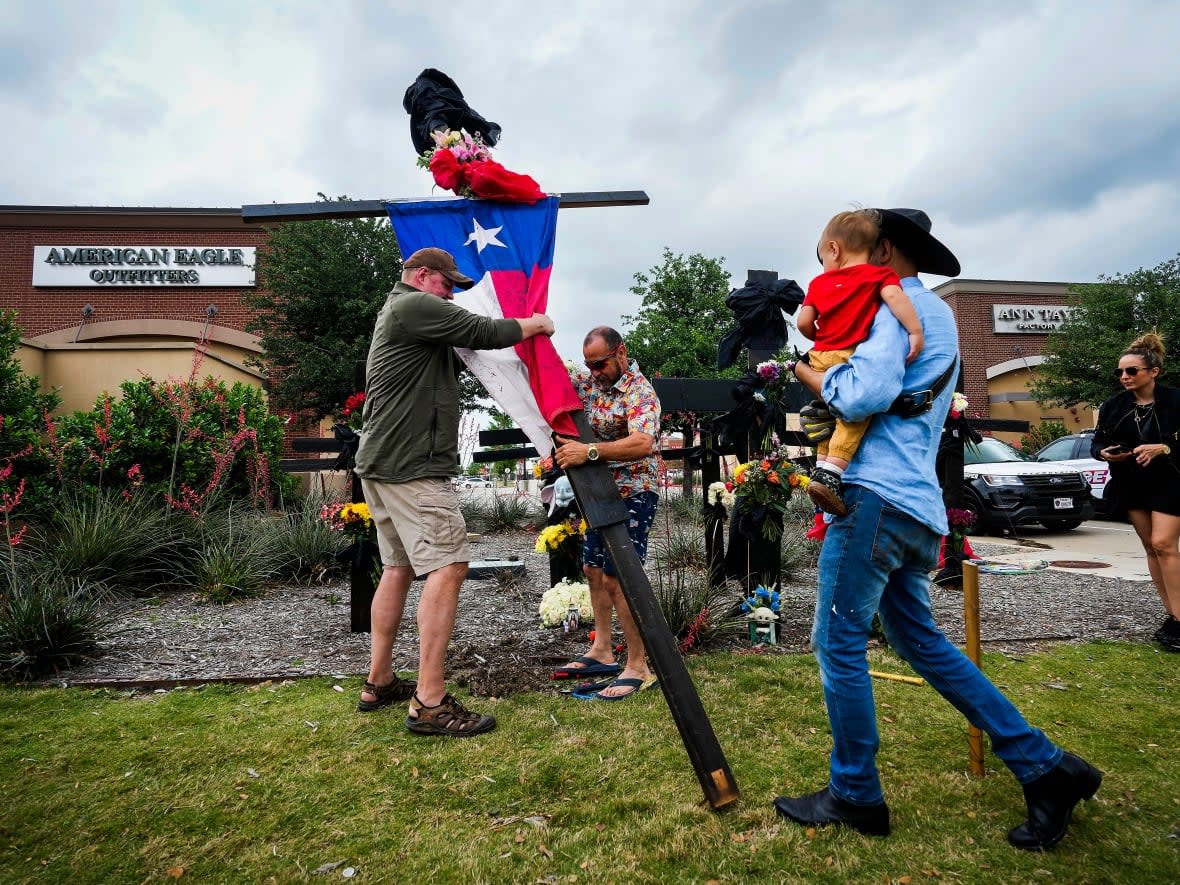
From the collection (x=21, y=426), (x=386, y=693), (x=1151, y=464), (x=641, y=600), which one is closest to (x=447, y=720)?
(x=386, y=693)

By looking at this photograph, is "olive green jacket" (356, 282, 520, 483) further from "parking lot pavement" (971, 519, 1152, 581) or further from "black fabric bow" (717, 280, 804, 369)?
"parking lot pavement" (971, 519, 1152, 581)

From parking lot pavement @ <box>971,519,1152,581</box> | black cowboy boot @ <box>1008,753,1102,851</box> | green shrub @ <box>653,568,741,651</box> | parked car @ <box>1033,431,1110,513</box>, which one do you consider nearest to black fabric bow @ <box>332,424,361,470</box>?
green shrub @ <box>653,568,741,651</box>

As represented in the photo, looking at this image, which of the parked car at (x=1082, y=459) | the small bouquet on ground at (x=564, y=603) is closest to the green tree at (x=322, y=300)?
the small bouquet on ground at (x=564, y=603)

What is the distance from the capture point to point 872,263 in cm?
224

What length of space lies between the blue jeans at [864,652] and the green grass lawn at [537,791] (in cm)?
26

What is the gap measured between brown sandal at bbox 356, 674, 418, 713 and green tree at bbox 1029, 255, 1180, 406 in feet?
77.0

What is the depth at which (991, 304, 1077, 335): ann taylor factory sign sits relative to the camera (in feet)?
92.1

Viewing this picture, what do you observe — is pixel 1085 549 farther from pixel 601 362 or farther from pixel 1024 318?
pixel 1024 318

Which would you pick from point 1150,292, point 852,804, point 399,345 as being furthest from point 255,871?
point 1150,292

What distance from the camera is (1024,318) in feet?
92.3

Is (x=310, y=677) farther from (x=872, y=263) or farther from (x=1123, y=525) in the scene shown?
(x=1123, y=525)

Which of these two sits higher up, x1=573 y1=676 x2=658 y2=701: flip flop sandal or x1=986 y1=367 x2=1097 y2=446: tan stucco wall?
x1=986 y1=367 x2=1097 y2=446: tan stucco wall

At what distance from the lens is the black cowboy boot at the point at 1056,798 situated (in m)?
1.99

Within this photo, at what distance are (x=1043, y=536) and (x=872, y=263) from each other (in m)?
10.7
